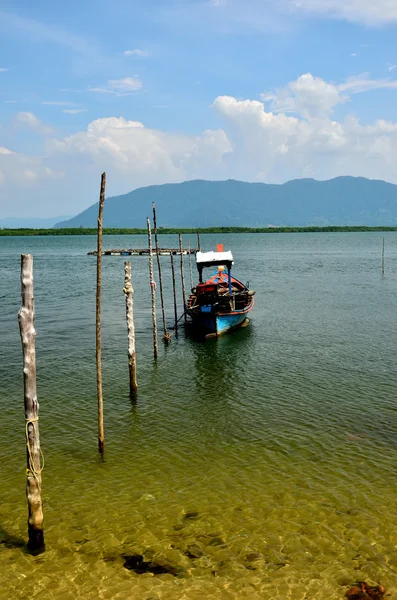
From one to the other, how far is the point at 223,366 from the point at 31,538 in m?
15.0

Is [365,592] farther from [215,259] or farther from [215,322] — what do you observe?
[215,259]

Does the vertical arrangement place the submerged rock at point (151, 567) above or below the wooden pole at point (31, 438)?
below

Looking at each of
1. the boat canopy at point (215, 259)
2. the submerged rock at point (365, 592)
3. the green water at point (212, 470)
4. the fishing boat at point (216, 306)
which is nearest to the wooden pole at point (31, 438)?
the green water at point (212, 470)

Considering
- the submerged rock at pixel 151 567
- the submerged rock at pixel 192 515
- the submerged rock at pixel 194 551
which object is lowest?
the submerged rock at pixel 151 567

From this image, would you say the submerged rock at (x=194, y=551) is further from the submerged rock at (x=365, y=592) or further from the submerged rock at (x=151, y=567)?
the submerged rock at (x=365, y=592)

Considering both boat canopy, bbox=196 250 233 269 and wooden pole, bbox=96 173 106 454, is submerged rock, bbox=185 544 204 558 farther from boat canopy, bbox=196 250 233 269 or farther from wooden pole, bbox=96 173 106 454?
boat canopy, bbox=196 250 233 269

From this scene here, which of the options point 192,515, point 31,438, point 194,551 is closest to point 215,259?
point 192,515

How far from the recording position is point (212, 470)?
13766 millimetres

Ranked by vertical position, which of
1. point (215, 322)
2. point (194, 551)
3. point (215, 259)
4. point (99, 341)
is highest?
point (215, 259)

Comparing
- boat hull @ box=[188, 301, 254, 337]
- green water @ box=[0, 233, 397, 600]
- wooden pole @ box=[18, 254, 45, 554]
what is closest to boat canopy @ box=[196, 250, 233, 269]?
boat hull @ box=[188, 301, 254, 337]

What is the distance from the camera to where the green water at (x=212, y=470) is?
32.0 feet

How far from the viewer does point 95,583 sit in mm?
9508

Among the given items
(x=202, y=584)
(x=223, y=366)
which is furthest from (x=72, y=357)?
(x=202, y=584)

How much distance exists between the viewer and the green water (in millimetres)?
9766
